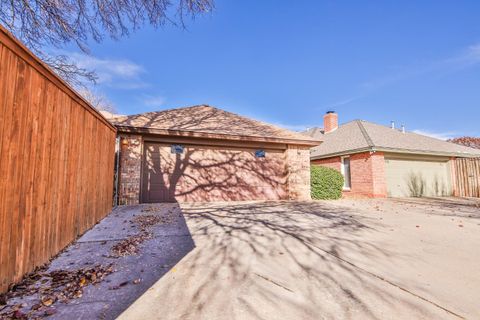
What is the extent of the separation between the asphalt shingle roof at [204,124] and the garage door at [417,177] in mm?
5628

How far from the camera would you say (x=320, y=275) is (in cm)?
280

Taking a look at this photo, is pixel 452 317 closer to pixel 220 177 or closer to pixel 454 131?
pixel 220 177

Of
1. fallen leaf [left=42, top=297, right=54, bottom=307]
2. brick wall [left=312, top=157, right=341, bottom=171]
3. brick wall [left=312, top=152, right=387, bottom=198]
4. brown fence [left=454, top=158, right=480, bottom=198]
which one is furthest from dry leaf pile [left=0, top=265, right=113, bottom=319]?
brown fence [left=454, top=158, right=480, bottom=198]

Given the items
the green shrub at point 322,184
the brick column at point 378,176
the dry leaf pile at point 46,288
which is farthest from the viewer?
the brick column at point 378,176

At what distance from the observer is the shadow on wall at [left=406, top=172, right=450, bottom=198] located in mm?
13128

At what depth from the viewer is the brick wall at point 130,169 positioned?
796cm

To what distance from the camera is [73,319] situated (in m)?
1.90

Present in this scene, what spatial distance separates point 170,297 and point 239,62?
522 inches

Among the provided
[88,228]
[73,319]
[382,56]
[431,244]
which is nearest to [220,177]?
[88,228]

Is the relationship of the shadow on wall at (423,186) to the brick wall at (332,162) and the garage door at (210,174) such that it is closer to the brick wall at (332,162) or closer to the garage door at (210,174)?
the brick wall at (332,162)

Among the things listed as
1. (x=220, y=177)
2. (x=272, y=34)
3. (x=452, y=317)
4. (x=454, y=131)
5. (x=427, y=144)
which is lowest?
(x=452, y=317)

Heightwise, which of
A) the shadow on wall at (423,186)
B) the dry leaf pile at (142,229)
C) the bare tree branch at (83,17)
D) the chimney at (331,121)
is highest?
the chimney at (331,121)

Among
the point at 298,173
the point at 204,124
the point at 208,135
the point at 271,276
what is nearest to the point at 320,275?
the point at 271,276

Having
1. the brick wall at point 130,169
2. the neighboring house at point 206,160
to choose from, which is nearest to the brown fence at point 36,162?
the brick wall at point 130,169
